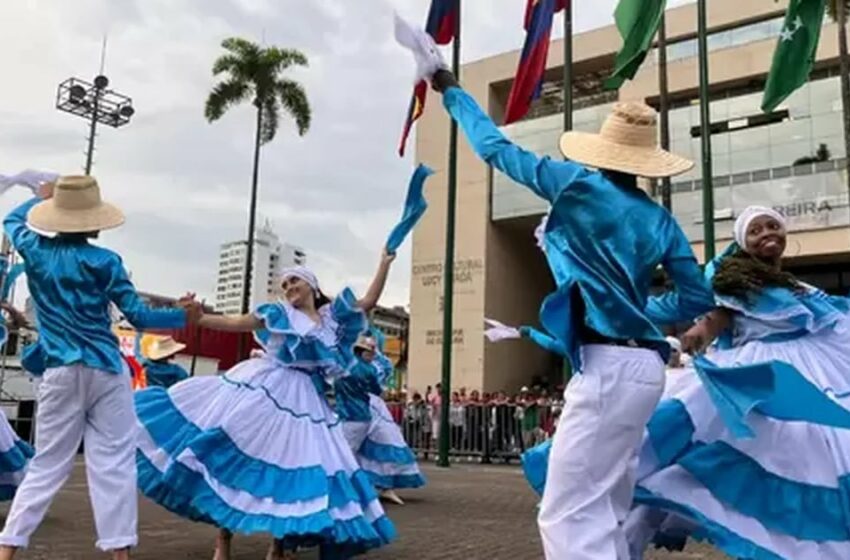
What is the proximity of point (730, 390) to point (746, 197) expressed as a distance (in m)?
23.1

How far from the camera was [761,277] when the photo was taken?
4059 mm

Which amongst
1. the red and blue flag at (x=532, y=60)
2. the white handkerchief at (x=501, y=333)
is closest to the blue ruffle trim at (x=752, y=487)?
the white handkerchief at (x=501, y=333)

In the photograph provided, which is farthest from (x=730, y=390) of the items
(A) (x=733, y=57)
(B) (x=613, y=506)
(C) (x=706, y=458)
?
(A) (x=733, y=57)

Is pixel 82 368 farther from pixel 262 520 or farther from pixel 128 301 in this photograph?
pixel 262 520

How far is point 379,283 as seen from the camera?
5703 millimetres

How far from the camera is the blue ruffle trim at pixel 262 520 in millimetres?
4949

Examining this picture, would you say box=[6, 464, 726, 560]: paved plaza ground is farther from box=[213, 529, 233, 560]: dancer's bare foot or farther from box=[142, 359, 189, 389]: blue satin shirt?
box=[142, 359, 189, 389]: blue satin shirt

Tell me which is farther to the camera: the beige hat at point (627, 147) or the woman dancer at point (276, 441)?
the woman dancer at point (276, 441)

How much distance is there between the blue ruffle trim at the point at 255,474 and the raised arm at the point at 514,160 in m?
2.48

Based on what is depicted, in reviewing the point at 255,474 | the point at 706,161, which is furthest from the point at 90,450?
the point at 706,161

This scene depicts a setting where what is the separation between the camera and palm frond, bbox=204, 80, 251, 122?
27.8 m

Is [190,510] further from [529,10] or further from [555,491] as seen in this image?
[529,10]

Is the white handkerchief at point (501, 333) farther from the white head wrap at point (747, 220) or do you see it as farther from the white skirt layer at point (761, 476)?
the white head wrap at point (747, 220)

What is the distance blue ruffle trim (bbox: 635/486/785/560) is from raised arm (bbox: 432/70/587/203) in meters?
1.30
